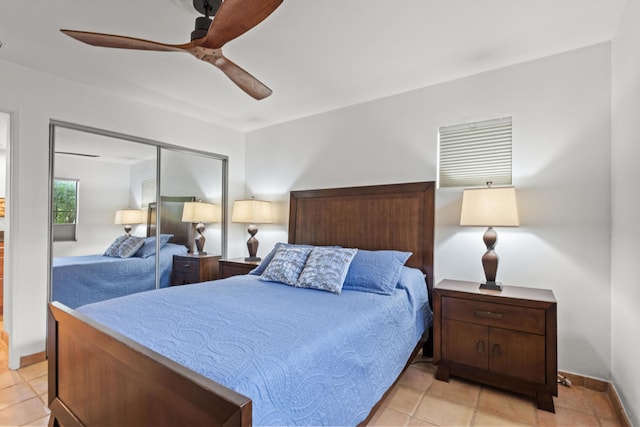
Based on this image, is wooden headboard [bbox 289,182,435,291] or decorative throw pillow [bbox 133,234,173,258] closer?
wooden headboard [bbox 289,182,435,291]

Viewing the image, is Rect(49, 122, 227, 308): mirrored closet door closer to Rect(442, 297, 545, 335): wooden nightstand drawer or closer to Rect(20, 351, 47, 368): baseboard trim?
Rect(20, 351, 47, 368): baseboard trim

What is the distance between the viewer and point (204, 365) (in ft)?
3.89

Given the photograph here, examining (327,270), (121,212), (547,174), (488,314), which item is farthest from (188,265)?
(547,174)

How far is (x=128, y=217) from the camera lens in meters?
3.44

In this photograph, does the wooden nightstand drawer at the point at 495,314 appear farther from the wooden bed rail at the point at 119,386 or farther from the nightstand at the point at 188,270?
the nightstand at the point at 188,270

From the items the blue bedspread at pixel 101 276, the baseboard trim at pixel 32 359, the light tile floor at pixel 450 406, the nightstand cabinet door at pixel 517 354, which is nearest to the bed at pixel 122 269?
the blue bedspread at pixel 101 276

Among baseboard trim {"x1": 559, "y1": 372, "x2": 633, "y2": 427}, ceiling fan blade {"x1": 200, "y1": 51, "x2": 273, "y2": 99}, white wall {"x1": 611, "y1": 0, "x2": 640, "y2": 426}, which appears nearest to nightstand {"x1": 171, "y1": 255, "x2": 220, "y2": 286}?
ceiling fan blade {"x1": 200, "y1": 51, "x2": 273, "y2": 99}

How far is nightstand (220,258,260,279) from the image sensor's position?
3.55m

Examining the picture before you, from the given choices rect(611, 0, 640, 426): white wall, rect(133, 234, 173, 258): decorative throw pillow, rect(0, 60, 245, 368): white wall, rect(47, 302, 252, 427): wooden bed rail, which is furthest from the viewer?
rect(133, 234, 173, 258): decorative throw pillow

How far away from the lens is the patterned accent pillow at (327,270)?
2441mm

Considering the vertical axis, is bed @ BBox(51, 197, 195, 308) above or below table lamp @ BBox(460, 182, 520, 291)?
below

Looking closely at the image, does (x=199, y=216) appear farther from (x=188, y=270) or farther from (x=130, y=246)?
(x=130, y=246)

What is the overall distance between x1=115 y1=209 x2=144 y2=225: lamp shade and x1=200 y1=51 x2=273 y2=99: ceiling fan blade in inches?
81.0

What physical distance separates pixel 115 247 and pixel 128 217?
1.08ft
